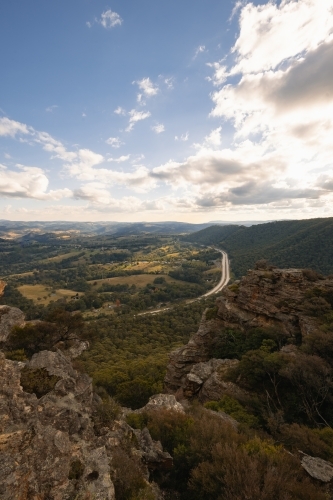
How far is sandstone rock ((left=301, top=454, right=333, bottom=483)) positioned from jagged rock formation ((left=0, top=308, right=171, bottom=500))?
6388 millimetres

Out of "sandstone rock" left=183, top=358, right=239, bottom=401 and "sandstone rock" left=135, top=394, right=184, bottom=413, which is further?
"sandstone rock" left=183, top=358, right=239, bottom=401

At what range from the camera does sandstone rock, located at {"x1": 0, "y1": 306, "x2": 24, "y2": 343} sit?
80.4 ft

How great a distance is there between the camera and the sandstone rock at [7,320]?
24503 mm

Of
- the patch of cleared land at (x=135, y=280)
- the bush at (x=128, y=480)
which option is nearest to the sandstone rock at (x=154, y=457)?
the bush at (x=128, y=480)

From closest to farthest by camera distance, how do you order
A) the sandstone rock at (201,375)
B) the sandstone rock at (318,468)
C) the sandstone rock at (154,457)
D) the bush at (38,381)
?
the sandstone rock at (318,468), the sandstone rock at (154,457), the bush at (38,381), the sandstone rock at (201,375)

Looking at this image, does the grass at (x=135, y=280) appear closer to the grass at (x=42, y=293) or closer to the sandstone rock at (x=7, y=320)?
the grass at (x=42, y=293)

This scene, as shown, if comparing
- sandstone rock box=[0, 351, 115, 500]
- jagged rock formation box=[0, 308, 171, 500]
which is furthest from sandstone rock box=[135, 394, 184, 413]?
sandstone rock box=[0, 351, 115, 500]

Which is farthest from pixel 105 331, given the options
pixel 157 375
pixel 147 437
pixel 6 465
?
pixel 6 465

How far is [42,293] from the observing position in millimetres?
135750

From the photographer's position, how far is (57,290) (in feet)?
470

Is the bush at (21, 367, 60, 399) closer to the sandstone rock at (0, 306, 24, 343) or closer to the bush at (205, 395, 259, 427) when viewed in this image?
the sandstone rock at (0, 306, 24, 343)

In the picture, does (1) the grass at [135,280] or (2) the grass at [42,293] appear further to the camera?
(1) the grass at [135,280]

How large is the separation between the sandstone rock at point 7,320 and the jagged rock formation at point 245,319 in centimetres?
1884

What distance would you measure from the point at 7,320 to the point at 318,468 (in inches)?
1090
